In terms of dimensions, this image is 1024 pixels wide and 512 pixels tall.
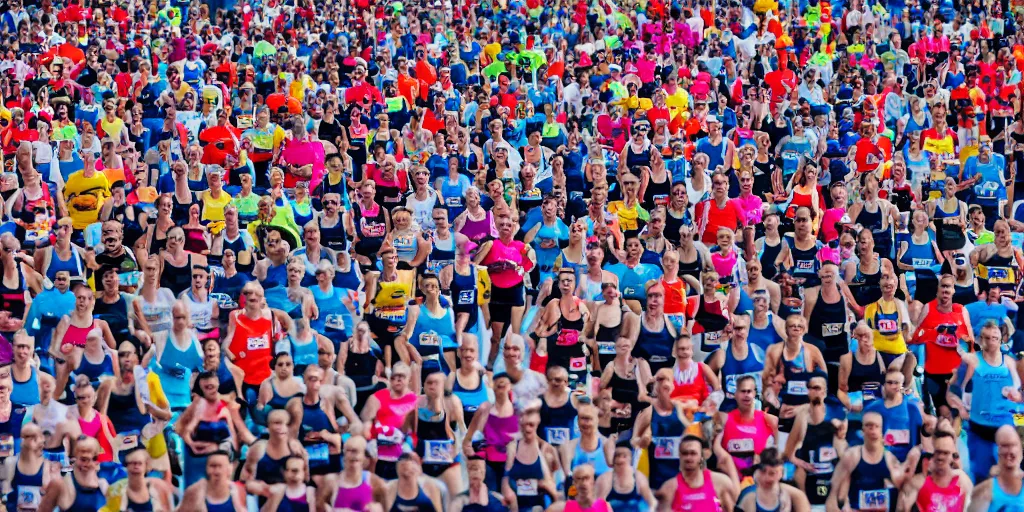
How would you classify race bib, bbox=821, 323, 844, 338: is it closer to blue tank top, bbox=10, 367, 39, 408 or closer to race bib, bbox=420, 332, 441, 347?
race bib, bbox=420, 332, 441, 347

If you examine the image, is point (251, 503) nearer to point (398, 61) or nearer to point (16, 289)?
point (16, 289)

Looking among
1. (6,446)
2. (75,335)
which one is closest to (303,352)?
(75,335)

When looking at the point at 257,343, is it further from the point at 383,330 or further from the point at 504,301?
the point at 504,301

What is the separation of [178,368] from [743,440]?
3659 mm

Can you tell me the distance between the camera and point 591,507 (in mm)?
9766

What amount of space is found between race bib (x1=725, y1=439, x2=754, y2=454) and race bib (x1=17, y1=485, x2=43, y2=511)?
4100mm

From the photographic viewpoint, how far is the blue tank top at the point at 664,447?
417 inches

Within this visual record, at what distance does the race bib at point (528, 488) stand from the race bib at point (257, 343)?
226 cm

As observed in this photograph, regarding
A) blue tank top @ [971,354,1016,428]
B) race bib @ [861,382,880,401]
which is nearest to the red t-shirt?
race bib @ [861,382,880,401]

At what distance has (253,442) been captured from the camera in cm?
1064

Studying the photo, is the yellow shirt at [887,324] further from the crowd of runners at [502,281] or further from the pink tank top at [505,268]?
the pink tank top at [505,268]

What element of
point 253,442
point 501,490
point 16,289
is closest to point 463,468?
point 501,490

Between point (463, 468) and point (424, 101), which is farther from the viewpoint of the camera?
point (424, 101)

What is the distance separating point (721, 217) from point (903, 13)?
9034 mm
